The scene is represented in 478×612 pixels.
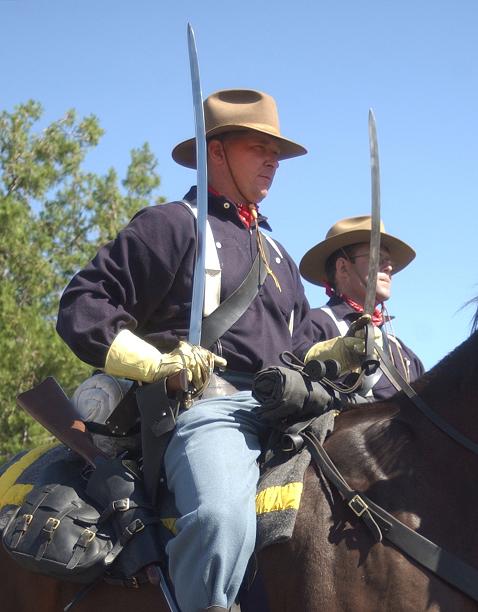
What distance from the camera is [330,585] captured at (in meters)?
3.80

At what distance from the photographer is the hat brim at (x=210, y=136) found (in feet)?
17.1

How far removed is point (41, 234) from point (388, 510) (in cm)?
2109

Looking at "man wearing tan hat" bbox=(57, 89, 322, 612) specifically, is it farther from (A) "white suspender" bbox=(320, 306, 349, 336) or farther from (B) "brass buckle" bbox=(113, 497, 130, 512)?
(A) "white suspender" bbox=(320, 306, 349, 336)

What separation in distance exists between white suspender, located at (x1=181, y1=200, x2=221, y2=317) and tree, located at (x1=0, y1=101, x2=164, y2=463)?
16.4 metres

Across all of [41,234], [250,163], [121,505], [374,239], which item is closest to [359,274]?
[250,163]

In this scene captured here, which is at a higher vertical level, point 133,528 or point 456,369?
point 456,369

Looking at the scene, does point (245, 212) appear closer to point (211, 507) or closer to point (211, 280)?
point (211, 280)

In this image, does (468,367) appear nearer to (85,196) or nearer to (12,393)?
(12,393)

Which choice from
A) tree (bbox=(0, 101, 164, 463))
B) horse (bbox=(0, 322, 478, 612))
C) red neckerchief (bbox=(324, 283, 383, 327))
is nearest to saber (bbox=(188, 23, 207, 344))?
horse (bbox=(0, 322, 478, 612))

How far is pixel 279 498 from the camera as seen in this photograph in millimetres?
3990

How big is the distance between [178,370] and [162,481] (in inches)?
21.0

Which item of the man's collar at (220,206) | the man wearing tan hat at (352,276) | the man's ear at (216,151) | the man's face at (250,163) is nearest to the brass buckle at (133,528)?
the man's collar at (220,206)

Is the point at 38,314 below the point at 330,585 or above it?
below

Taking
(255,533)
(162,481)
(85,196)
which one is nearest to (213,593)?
(255,533)
